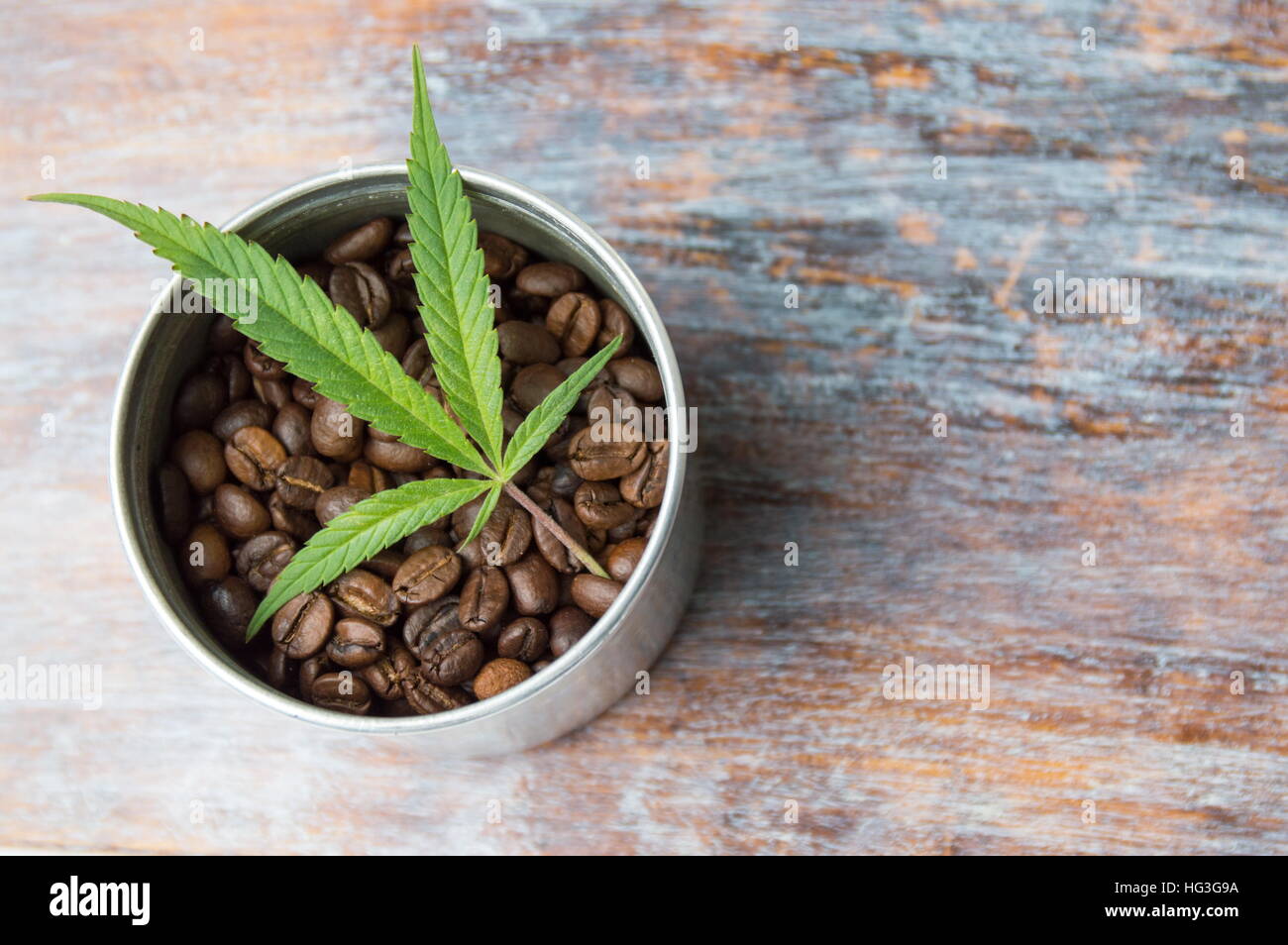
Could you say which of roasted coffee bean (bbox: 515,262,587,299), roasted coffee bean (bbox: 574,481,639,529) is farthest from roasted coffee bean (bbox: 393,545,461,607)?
roasted coffee bean (bbox: 515,262,587,299)

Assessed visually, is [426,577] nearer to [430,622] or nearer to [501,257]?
[430,622]

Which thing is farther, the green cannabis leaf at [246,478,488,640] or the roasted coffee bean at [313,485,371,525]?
the roasted coffee bean at [313,485,371,525]

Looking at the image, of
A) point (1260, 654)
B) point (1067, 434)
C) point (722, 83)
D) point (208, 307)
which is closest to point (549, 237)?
point (208, 307)

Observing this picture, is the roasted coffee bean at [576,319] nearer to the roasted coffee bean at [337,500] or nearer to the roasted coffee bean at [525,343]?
the roasted coffee bean at [525,343]

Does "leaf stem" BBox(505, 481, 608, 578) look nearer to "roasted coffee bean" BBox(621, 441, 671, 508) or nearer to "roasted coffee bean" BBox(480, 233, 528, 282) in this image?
"roasted coffee bean" BBox(621, 441, 671, 508)

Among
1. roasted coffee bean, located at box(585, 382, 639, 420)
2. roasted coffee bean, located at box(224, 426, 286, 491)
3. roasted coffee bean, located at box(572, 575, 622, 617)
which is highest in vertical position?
roasted coffee bean, located at box(585, 382, 639, 420)

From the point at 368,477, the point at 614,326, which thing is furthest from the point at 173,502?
the point at 614,326
